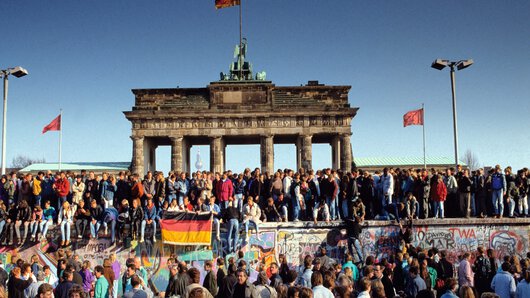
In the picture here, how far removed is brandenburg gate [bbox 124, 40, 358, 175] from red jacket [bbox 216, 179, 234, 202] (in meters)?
25.1

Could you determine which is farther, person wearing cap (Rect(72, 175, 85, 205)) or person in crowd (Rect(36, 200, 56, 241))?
person wearing cap (Rect(72, 175, 85, 205))

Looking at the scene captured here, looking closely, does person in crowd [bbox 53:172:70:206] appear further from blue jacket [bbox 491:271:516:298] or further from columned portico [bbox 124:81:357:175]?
columned portico [bbox 124:81:357:175]

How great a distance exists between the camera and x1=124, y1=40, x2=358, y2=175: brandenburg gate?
41844 millimetres

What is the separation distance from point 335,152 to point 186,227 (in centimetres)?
3035

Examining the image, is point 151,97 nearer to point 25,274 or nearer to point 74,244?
point 74,244

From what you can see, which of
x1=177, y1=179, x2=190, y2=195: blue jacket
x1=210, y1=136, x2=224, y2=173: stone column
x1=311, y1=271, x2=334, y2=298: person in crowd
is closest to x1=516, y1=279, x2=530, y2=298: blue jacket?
x1=311, y1=271, x2=334, y2=298: person in crowd

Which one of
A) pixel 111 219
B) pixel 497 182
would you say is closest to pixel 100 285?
pixel 111 219

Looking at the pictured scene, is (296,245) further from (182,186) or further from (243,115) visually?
(243,115)

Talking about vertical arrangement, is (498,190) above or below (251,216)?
above

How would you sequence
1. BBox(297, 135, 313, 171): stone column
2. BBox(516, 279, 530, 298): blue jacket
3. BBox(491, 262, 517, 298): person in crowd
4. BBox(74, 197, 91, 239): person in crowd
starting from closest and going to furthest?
BBox(516, 279, 530, 298): blue jacket < BBox(491, 262, 517, 298): person in crowd < BBox(74, 197, 91, 239): person in crowd < BBox(297, 135, 313, 171): stone column

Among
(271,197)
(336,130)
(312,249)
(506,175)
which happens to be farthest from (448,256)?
(336,130)

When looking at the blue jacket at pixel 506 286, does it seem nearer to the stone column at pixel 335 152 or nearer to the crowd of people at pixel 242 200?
the crowd of people at pixel 242 200

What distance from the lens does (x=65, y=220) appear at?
1532cm

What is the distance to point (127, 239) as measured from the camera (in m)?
15.7
